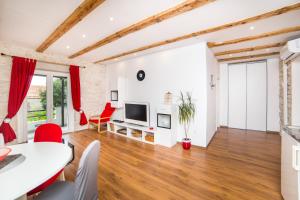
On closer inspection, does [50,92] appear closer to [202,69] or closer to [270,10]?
[202,69]

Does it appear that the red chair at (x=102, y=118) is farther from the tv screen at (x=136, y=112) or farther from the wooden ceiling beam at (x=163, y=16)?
the wooden ceiling beam at (x=163, y=16)

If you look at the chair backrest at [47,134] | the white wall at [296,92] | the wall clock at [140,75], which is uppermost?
the wall clock at [140,75]

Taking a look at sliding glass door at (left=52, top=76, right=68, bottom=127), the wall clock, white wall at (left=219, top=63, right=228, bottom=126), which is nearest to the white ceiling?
the wall clock

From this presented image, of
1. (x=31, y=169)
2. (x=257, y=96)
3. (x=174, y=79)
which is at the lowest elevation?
(x=31, y=169)

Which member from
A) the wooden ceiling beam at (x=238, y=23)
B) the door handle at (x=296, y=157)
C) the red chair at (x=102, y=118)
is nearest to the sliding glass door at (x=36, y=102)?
the red chair at (x=102, y=118)

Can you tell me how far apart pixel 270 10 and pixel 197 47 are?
58.8 inches

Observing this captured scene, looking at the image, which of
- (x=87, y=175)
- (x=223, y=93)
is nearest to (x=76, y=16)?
(x=87, y=175)

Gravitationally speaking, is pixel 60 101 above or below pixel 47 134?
above

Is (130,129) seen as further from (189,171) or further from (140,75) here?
(189,171)

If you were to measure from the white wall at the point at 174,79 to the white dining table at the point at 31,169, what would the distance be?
2.95m

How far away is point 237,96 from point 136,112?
3980 millimetres

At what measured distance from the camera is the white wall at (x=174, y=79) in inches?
136

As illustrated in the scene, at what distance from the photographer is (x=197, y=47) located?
3.46 metres

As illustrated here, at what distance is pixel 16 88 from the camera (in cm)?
367
